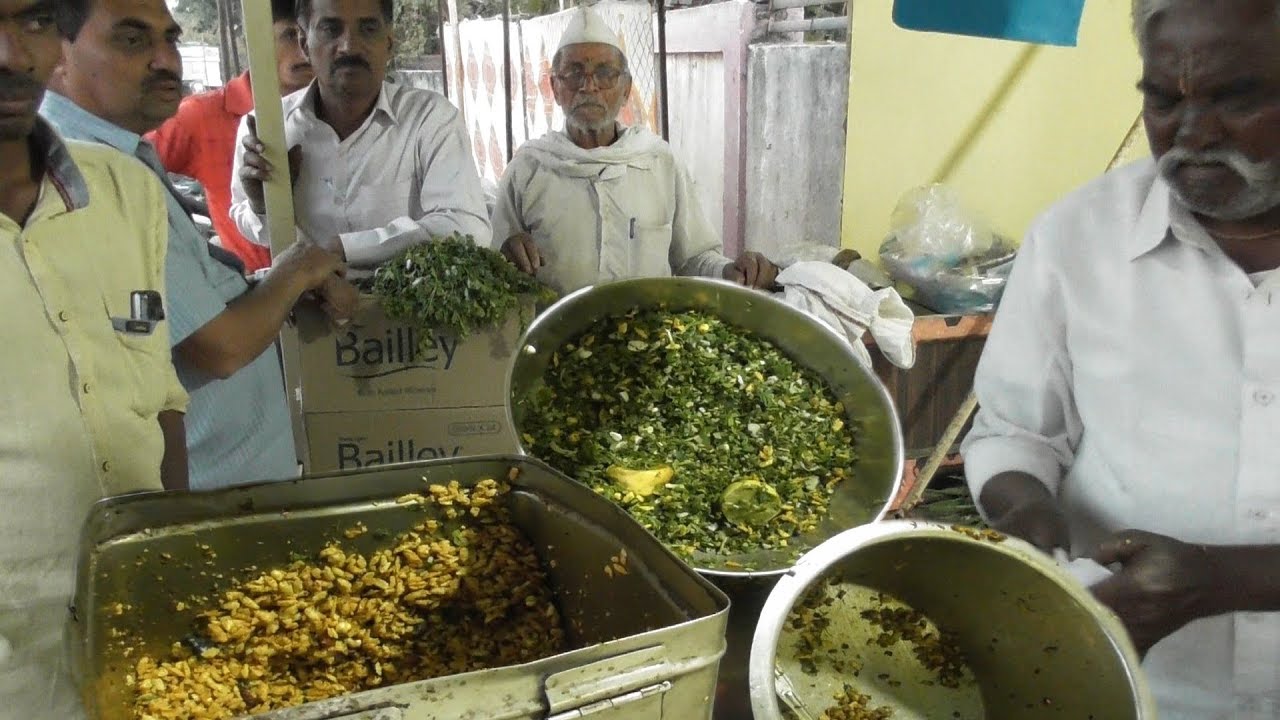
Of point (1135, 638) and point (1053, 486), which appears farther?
point (1053, 486)

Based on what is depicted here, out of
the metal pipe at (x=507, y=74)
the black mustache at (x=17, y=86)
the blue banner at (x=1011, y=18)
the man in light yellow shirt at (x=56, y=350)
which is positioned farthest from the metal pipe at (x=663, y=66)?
the black mustache at (x=17, y=86)

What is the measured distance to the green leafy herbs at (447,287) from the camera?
1842 mm

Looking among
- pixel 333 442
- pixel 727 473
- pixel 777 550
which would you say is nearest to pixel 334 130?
pixel 333 442

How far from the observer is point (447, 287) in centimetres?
186

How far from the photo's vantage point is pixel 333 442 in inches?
76.0

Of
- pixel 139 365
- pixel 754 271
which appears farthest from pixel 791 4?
pixel 139 365

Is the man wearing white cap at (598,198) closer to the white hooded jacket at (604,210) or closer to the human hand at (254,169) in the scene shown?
the white hooded jacket at (604,210)

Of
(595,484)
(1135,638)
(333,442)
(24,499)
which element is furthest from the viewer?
(333,442)

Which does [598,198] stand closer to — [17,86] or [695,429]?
[695,429]

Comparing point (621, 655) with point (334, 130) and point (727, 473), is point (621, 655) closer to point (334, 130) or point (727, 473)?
point (727, 473)

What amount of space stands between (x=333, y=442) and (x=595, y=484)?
798 mm

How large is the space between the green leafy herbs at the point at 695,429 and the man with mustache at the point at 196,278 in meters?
0.55

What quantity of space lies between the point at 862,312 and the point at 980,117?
432mm

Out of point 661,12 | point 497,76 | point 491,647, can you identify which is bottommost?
point 491,647
